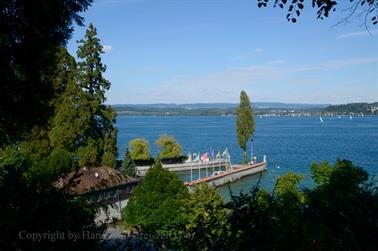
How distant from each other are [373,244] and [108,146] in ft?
81.4

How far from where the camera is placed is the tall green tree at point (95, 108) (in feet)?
87.1

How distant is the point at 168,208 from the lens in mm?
18109

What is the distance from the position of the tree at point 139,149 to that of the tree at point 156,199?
110 ft

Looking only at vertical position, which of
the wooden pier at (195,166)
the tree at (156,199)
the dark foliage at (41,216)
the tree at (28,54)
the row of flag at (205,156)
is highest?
the tree at (28,54)

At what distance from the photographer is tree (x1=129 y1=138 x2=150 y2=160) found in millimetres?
52531

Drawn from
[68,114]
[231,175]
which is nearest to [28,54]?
[68,114]

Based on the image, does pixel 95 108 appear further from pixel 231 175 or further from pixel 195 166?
pixel 195 166

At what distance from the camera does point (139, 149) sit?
5266cm

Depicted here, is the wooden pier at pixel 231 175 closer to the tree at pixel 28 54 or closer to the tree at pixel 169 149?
the tree at pixel 169 149

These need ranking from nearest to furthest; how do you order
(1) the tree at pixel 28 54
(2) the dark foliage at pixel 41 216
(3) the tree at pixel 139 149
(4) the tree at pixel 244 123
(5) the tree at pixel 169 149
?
(2) the dark foliage at pixel 41 216
(1) the tree at pixel 28 54
(3) the tree at pixel 139 149
(4) the tree at pixel 244 123
(5) the tree at pixel 169 149

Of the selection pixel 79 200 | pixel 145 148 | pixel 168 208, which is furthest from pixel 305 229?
pixel 145 148

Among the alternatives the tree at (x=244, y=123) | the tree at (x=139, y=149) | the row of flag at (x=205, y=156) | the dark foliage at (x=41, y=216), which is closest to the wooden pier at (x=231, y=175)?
the row of flag at (x=205, y=156)

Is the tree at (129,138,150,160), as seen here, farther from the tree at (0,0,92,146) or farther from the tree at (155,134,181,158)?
the tree at (0,0,92,146)

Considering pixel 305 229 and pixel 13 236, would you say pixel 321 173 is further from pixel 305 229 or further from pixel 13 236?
pixel 13 236
